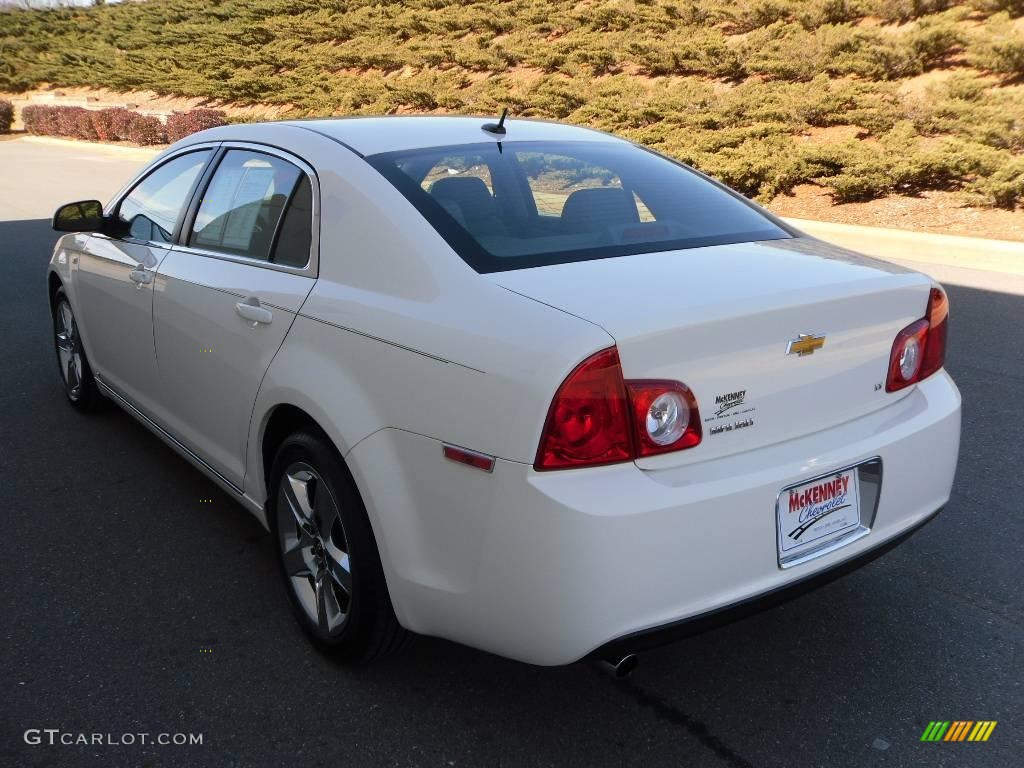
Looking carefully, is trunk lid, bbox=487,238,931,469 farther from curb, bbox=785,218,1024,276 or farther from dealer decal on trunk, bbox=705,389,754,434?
curb, bbox=785,218,1024,276

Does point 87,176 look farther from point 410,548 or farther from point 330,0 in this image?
point 330,0

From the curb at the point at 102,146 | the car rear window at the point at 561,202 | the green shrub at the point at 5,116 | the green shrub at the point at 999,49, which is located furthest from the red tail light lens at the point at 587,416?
the green shrub at the point at 5,116

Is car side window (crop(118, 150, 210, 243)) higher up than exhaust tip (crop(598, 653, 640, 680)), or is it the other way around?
car side window (crop(118, 150, 210, 243))

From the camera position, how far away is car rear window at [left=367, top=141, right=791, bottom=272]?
9.27 ft

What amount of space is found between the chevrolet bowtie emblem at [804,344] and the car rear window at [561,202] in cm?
56

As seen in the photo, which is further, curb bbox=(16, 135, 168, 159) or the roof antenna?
curb bbox=(16, 135, 168, 159)

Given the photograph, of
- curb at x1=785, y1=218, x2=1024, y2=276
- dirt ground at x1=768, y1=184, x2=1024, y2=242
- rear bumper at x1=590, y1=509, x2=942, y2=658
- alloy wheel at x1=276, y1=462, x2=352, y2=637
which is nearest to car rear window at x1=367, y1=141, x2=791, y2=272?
alloy wheel at x1=276, y1=462, x2=352, y2=637

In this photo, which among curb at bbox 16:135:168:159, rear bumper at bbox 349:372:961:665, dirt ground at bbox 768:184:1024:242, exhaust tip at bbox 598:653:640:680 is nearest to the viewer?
rear bumper at bbox 349:372:961:665

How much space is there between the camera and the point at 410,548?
8.34 feet

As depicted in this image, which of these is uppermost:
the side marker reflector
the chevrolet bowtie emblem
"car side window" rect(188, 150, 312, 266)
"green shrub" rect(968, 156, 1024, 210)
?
"car side window" rect(188, 150, 312, 266)

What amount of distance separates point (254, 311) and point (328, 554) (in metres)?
0.85

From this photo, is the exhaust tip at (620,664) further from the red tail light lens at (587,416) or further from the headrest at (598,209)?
the headrest at (598,209)

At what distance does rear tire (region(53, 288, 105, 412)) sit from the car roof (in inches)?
91.9

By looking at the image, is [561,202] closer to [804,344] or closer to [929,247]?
[804,344]
